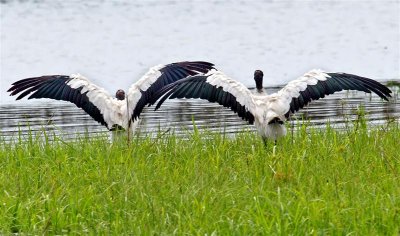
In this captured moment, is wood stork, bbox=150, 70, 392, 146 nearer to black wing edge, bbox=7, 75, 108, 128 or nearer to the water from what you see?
black wing edge, bbox=7, 75, 108, 128

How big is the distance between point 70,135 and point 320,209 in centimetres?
654

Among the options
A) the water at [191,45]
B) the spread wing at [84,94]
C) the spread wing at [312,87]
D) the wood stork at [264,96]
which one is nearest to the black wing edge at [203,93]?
the wood stork at [264,96]

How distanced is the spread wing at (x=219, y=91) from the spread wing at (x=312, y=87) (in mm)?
271

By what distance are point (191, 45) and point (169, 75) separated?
698 inches

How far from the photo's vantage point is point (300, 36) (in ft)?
101

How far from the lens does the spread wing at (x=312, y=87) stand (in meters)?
9.50

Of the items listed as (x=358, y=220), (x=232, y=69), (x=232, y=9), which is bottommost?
(x=358, y=220)

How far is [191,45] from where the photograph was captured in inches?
1109

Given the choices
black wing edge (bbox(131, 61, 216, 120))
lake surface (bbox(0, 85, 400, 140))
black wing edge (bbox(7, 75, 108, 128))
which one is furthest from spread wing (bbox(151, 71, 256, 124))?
lake surface (bbox(0, 85, 400, 140))

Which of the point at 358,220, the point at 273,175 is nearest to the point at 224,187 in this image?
the point at 273,175

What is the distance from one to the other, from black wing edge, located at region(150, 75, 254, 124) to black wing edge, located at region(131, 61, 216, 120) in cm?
34

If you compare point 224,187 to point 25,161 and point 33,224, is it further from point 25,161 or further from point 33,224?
point 25,161

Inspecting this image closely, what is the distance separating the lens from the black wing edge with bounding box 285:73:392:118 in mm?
9516

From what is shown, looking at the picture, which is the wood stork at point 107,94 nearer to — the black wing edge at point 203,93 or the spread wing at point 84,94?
the spread wing at point 84,94
